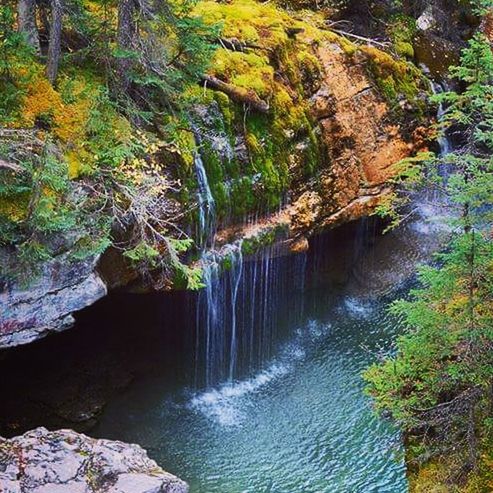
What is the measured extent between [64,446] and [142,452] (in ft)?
3.45

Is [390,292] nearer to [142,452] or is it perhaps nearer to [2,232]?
[142,452]

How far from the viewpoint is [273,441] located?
11.4 meters

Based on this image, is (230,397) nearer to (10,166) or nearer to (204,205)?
(204,205)

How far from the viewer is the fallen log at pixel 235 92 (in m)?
11.9

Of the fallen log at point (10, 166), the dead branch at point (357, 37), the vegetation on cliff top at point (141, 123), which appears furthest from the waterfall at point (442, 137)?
the fallen log at point (10, 166)

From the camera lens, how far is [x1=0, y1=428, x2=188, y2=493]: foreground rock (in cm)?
736

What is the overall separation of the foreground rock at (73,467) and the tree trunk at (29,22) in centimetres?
624

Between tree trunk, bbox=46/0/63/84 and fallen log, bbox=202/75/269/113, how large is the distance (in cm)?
296

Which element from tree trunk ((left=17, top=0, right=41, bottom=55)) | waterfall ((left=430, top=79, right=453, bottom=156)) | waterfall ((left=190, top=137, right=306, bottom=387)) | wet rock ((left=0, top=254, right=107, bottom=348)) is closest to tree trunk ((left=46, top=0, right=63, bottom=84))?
tree trunk ((left=17, top=0, right=41, bottom=55))

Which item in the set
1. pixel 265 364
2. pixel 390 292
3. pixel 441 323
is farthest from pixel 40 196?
pixel 390 292

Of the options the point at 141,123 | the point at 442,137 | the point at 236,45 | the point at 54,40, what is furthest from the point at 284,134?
the point at 442,137

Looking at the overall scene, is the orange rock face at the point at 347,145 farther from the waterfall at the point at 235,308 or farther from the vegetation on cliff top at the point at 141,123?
the waterfall at the point at 235,308

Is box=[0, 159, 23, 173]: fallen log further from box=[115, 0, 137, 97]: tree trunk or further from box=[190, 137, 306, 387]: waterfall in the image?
box=[190, 137, 306, 387]: waterfall

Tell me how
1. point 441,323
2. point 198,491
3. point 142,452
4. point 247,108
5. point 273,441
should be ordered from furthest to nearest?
point 247,108
point 273,441
point 198,491
point 142,452
point 441,323
